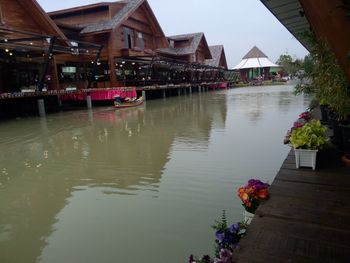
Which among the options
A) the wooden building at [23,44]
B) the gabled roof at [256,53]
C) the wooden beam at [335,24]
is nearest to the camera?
the wooden beam at [335,24]

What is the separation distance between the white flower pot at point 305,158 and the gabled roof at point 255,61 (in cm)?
5945

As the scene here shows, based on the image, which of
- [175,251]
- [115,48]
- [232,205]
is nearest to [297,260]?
[175,251]

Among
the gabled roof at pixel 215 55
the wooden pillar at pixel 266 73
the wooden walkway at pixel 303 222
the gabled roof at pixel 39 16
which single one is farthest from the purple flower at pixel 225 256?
the wooden pillar at pixel 266 73

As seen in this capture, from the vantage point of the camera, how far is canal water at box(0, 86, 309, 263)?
307 cm

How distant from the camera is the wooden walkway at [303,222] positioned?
1.86 metres

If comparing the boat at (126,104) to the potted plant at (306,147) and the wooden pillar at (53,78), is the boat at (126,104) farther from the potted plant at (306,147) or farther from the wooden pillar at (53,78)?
the potted plant at (306,147)

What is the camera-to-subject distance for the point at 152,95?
27422 mm

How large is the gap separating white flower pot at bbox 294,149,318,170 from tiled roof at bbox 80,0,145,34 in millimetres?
19279

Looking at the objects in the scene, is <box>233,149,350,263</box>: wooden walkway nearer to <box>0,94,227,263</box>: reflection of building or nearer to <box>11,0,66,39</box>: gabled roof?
<box>0,94,227,263</box>: reflection of building

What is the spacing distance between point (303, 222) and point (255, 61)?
63050 mm

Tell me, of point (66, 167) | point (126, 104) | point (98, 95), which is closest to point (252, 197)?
point (66, 167)

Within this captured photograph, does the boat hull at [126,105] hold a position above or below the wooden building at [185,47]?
below

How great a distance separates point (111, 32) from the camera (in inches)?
851

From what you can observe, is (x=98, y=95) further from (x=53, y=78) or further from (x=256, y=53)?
(x=256, y=53)
